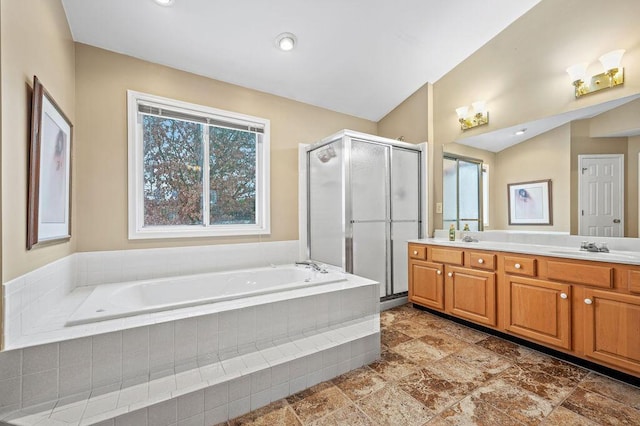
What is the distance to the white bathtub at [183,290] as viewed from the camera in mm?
1678

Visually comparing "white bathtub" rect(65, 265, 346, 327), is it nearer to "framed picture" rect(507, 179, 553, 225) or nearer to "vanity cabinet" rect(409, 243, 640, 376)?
"vanity cabinet" rect(409, 243, 640, 376)

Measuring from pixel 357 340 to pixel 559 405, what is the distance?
3.91ft

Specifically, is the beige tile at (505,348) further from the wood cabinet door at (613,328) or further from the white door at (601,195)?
the white door at (601,195)

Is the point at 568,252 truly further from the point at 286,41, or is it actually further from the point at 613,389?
the point at 286,41

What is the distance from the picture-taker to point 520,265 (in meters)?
2.32

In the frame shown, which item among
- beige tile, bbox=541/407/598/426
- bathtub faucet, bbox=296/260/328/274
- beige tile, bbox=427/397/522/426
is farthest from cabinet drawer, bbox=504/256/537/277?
bathtub faucet, bbox=296/260/328/274

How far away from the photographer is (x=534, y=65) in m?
2.69

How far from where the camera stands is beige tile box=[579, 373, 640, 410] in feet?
5.52

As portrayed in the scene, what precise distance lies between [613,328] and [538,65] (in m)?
2.27

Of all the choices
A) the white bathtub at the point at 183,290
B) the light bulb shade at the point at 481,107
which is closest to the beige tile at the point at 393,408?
the white bathtub at the point at 183,290

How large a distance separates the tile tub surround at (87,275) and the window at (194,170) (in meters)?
0.19

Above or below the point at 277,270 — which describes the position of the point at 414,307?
below

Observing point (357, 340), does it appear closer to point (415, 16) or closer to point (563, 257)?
point (563, 257)

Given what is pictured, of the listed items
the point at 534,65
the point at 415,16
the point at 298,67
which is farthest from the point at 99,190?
the point at 534,65
